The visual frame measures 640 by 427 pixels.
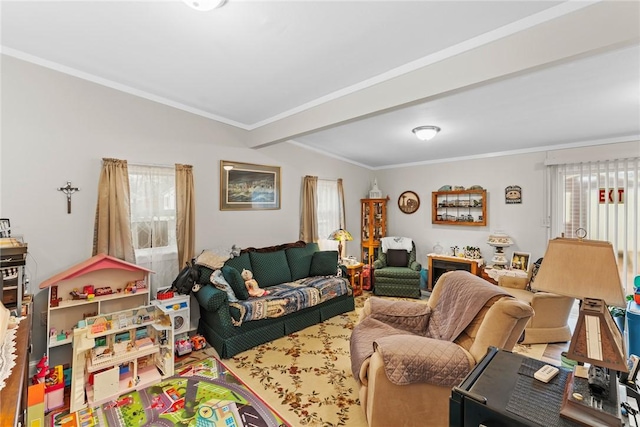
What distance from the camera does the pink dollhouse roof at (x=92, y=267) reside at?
8.07 feet

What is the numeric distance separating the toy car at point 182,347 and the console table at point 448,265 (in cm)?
Answer: 374

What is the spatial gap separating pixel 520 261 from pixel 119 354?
506cm

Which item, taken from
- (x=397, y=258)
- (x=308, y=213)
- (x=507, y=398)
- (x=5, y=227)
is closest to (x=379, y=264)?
(x=397, y=258)

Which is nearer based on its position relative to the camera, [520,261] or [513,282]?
[513,282]

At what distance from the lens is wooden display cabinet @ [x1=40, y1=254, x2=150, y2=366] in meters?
2.53

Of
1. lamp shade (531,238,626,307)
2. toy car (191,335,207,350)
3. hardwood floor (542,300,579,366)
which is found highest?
lamp shade (531,238,626,307)

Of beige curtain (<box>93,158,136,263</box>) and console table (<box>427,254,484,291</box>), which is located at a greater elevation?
beige curtain (<box>93,158,136,263</box>)

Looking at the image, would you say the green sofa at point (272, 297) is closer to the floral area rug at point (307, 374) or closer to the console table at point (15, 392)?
Result: the floral area rug at point (307, 374)

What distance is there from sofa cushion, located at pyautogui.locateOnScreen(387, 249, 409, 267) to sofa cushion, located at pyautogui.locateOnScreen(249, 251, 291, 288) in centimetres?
207

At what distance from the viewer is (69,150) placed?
9.03 feet

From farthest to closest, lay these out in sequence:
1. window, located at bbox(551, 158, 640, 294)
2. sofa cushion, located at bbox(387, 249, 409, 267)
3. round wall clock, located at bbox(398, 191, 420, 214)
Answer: round wall clock, located at bbox(398, 191, 420, 214)
sofa cushion, located at bbox(387, 249, 409, 267)
window, located at bbox(551, 158, 640, 294)

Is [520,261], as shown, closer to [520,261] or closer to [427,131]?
[520,261]

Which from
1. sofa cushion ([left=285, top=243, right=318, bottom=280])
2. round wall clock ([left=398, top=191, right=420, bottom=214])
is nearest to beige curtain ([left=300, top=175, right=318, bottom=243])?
sofa cushion ([left=285, top=243, right=318, bottom=280])

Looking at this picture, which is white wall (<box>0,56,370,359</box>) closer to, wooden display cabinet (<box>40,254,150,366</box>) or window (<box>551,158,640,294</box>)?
wooden display cabinet (<box>40,254,150,366</box>)
